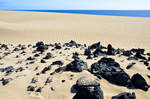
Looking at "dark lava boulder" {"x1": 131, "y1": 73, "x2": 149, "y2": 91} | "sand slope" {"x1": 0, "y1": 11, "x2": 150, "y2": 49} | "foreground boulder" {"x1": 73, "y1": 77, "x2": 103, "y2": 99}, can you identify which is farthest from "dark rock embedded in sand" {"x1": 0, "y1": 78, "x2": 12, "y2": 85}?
"sand slope" {"x1": 0, "y1": 11, "x2": 150, "y2": 49}

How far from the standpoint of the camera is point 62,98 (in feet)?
17.0

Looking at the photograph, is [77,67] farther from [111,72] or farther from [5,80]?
[5,80]

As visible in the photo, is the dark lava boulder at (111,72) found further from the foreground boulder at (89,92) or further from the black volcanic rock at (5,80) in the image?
the black volcanic rock at (5,80)

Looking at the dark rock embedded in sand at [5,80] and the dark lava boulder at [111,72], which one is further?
the dark rock embedded in sand at [5,80]

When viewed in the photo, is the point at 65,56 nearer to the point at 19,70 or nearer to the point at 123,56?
the point at 19,70

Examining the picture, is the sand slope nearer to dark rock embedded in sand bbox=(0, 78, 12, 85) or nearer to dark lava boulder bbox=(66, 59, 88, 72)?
dark lava boulder bbox=(66, 59, 88, 72)

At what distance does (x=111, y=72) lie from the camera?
20.3ft

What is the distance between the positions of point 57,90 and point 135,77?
3203 millimetres

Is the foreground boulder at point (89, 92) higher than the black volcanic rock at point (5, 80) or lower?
higher

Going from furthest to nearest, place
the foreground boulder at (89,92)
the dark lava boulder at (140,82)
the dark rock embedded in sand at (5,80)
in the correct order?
the dark rock embedded in sand at (5,80) → the dark lava boulder at (140,82) → the foreground boulder at (89,92)

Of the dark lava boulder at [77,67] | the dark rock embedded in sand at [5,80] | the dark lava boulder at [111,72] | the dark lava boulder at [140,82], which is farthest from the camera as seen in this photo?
the dark lava boulder at [77,67]

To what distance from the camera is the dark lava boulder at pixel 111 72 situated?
586cm

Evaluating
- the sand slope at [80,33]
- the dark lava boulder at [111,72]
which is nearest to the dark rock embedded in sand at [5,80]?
the dark lava boulder at [111,72]

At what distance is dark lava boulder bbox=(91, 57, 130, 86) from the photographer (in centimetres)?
586
